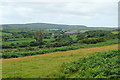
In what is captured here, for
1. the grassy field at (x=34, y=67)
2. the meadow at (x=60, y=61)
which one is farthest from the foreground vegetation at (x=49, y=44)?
the grassy field at (x=34, y=67)

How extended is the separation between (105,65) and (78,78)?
2.66 metres

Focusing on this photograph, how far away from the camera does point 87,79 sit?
10.5 meters

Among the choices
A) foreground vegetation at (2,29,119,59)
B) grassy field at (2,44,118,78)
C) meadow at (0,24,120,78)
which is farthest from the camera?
foreground vegetation at (2,29,119,59)

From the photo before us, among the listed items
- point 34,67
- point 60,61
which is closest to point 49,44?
point 60,61

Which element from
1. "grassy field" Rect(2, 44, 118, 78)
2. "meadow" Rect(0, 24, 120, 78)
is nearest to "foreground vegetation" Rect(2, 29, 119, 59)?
"meadow" Rect(0, 24, 120, 78)

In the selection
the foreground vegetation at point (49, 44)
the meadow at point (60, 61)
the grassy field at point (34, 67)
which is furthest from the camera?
the foreground vegetation at point (49, 44)

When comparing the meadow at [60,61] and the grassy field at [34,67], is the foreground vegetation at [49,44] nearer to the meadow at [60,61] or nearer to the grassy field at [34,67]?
the meadow at [60,61]

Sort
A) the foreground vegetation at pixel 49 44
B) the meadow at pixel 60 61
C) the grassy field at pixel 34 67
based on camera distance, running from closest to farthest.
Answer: the meadow at pixel 60 61
the grassy field at pixel 34 67
the foreground vegetation at pixel 49 44

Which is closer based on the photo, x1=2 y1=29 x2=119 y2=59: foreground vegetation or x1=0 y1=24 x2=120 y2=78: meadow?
x1=0 y1=24 x2=120 y2=78: meadow

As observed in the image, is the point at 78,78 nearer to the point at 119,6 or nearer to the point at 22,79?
the point at 22,79

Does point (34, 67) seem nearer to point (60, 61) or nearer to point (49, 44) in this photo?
point (60, 61)

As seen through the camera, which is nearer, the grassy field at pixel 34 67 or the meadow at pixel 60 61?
the meadow at pixel 60 61

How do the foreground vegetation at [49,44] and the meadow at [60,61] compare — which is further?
the foreground vegetation at [49,44]

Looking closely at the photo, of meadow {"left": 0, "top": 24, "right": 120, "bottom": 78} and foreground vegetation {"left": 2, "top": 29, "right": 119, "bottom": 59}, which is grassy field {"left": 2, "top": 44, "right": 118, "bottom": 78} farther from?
foreground vegetation {"left": 2, "top": 29, "right": 119, "bottom": 59}
